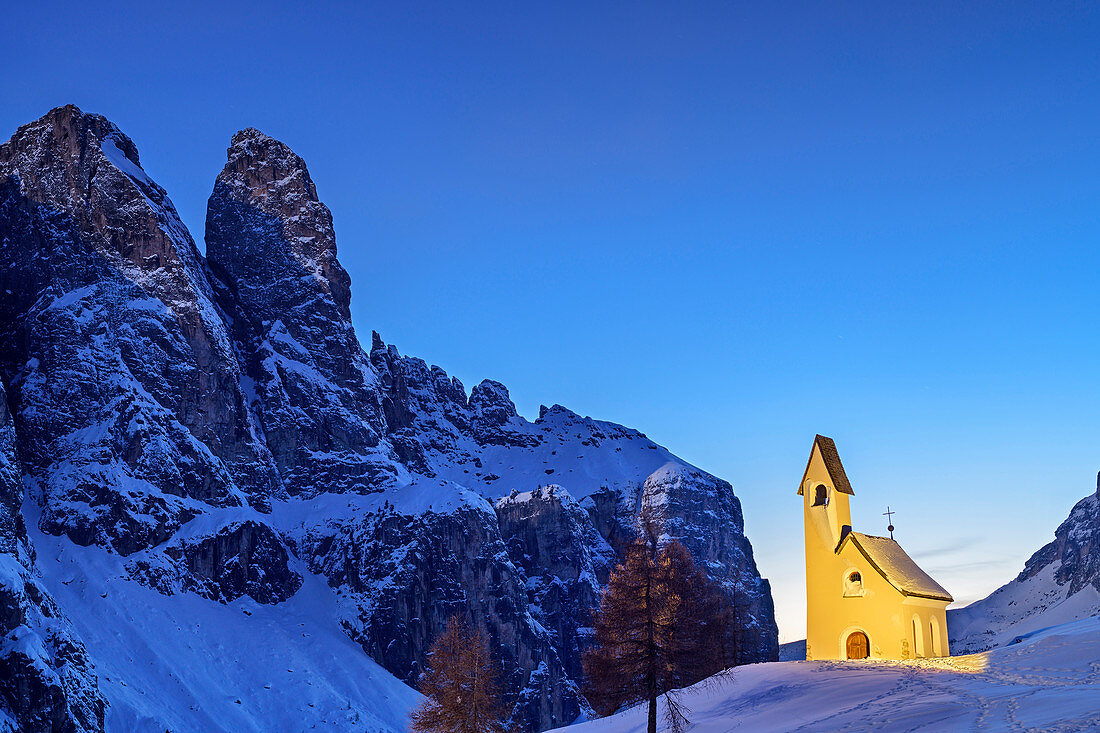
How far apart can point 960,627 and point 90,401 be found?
142m

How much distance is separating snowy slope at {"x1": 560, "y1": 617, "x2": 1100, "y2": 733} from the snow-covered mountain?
55851mm

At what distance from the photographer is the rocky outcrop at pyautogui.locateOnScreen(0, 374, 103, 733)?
243 ft

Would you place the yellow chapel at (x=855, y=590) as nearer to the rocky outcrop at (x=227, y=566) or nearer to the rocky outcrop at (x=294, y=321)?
the rocky outcrop at (x=227, y=566)

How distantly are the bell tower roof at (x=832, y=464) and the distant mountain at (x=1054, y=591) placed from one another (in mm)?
119065

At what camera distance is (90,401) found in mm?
129625

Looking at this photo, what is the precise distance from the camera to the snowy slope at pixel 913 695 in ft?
80.9

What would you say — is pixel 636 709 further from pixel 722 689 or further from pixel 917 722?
pixel 917 722

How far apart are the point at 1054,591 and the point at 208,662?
148 metres

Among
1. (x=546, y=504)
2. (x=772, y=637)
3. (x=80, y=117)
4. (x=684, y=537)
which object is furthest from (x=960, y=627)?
(x=80, y=117)

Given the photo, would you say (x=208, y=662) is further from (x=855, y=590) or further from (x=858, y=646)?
(x=855, y=590)

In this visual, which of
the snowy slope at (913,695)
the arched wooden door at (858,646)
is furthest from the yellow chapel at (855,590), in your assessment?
the snowy slope at (913,695)

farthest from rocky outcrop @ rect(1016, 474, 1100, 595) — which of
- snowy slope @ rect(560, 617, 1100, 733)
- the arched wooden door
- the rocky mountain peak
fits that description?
snowy slope @ rect(560, 617, 1100, 733)

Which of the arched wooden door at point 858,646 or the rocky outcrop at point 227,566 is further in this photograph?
the rocky outcrop at point 227,566

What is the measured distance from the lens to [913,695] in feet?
101
